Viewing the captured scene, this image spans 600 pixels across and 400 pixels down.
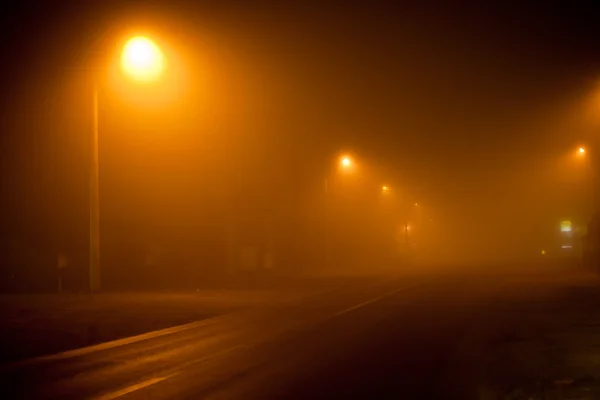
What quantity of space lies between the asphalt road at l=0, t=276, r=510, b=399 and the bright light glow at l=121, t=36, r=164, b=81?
826 cm

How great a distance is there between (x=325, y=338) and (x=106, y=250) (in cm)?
2959

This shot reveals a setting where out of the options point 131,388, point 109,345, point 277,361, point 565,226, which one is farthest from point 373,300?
point 565,226

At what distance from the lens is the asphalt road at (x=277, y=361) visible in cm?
1324

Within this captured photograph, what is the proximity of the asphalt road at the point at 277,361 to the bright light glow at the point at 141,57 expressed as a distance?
325 inches

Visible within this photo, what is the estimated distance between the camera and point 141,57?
28109mm

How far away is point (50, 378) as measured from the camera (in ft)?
48.5

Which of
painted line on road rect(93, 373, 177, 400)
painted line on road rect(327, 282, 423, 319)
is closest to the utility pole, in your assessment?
painted line on road rect(327, 282, 423, 319)

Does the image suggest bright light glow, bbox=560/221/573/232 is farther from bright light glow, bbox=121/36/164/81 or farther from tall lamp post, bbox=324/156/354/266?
bright light glow, bbox=121/36/164/81

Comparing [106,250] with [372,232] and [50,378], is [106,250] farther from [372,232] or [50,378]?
[372,232]

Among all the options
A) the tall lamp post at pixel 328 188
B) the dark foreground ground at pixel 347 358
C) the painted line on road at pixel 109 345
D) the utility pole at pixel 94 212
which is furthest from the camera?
the tall lamp post at pixel 328 188

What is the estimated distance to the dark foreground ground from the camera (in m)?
13.2

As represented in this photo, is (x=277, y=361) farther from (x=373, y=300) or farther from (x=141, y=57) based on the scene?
(x=373, y=300)

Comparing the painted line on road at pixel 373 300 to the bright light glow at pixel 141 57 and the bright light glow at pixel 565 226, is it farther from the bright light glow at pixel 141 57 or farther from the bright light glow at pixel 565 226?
the bright light glow at pixel 565 226

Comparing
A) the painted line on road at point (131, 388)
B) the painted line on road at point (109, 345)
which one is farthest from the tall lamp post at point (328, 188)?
the painted line on road at point (131, 388)
